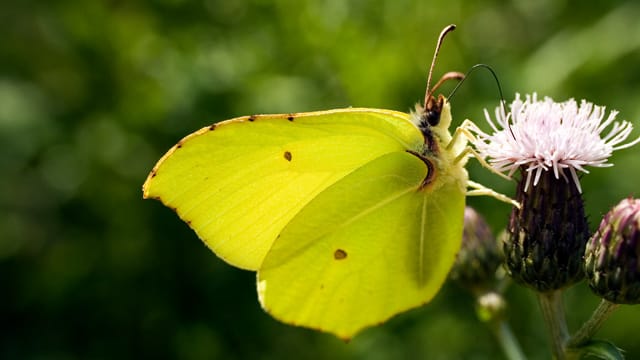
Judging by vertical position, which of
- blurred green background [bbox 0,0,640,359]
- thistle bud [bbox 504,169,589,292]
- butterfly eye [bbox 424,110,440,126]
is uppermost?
butterfly eye [bbox 424,110,440,126]

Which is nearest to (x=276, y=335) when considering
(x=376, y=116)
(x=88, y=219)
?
(x=88, y=219)

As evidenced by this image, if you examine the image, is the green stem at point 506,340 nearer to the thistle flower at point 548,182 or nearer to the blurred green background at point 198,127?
the thistle flower at point 548,182

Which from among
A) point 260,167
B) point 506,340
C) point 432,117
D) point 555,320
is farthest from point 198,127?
point 555,320

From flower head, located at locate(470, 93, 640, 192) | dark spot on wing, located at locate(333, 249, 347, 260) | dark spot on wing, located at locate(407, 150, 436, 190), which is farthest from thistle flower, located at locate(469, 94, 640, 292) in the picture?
dark spot on wing, located at locate(333, 249, 347, 260)

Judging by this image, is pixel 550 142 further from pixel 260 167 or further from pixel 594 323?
pixel 260 167

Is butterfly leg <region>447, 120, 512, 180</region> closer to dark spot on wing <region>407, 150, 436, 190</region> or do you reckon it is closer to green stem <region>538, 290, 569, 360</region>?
dark spot on wing <region>407, 150, 436, 190</region>

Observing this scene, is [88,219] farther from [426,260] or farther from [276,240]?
[426,260]

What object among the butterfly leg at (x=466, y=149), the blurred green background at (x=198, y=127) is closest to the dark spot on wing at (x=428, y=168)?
the butterfly leg at (x=466, y=149)

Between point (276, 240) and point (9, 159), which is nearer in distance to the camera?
point (276, 240)
